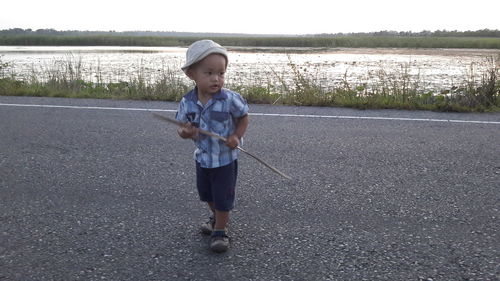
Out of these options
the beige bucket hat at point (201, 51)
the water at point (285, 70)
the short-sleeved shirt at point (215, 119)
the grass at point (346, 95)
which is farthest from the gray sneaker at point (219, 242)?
the water at point (285, 70)

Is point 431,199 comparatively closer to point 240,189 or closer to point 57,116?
point 240,189

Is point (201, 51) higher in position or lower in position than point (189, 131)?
higher

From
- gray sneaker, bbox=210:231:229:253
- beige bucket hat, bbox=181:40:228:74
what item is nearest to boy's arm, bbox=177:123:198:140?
beige bucket hat, bbox=181:40:228:74

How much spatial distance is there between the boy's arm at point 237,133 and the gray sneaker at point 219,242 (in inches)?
22.2

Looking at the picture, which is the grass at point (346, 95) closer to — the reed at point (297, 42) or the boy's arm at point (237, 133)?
the boy's arm at point (237, 133)

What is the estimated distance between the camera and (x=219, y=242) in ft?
8.91

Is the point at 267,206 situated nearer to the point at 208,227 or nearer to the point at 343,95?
the point at 208,227

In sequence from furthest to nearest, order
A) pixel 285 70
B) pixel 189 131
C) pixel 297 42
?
pixel 297 42, pixel 285 70, pixel 189 131

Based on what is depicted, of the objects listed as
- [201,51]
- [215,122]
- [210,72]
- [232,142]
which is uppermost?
[201,51]

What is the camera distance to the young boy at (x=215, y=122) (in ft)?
8.22

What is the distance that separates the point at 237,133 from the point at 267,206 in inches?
36.9

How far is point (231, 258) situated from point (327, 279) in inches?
22.2

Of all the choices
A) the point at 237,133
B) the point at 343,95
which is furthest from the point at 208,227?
the point at 343,95

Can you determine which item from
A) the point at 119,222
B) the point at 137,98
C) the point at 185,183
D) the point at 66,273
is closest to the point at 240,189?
the point at 185,183
